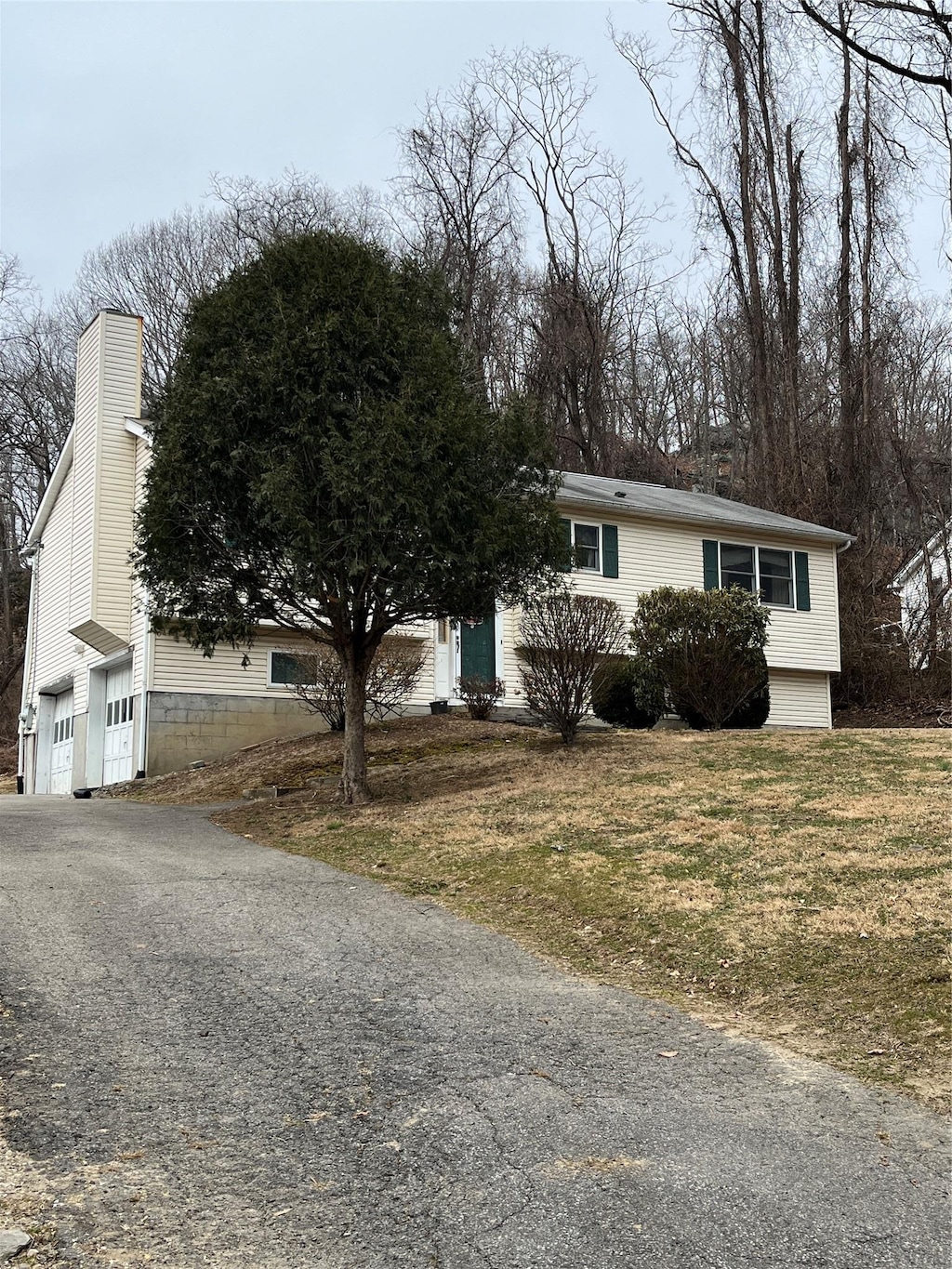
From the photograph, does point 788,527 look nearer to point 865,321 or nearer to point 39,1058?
point 865,321

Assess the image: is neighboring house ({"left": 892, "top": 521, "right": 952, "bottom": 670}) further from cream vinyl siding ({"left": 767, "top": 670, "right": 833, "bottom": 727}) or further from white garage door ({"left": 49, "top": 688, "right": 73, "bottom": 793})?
white garage door ({"left": 49, "top": 688, "right": 73, "bottom": 793})

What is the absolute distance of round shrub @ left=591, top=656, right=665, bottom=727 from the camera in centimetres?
1786

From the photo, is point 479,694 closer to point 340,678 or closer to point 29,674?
point 340,678

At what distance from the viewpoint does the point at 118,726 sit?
21.8 metres

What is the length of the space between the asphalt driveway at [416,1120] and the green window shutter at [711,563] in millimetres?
18064

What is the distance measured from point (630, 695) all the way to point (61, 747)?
12.7 metres

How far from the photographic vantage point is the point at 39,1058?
17.0 feet

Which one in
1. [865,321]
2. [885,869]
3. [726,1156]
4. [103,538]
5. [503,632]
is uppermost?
[865,321]

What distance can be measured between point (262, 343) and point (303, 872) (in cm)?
670

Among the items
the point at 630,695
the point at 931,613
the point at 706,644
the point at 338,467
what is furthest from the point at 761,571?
the point at 338,467

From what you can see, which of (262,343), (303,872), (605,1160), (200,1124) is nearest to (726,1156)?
(605,1160)

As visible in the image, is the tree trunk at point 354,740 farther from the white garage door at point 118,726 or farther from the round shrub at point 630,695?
the white garage door at point 118,726

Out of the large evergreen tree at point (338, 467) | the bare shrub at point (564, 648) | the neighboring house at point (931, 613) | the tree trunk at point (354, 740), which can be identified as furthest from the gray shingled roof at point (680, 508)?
the tree trunk at point (354, 740)

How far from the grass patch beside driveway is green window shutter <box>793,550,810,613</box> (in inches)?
383
